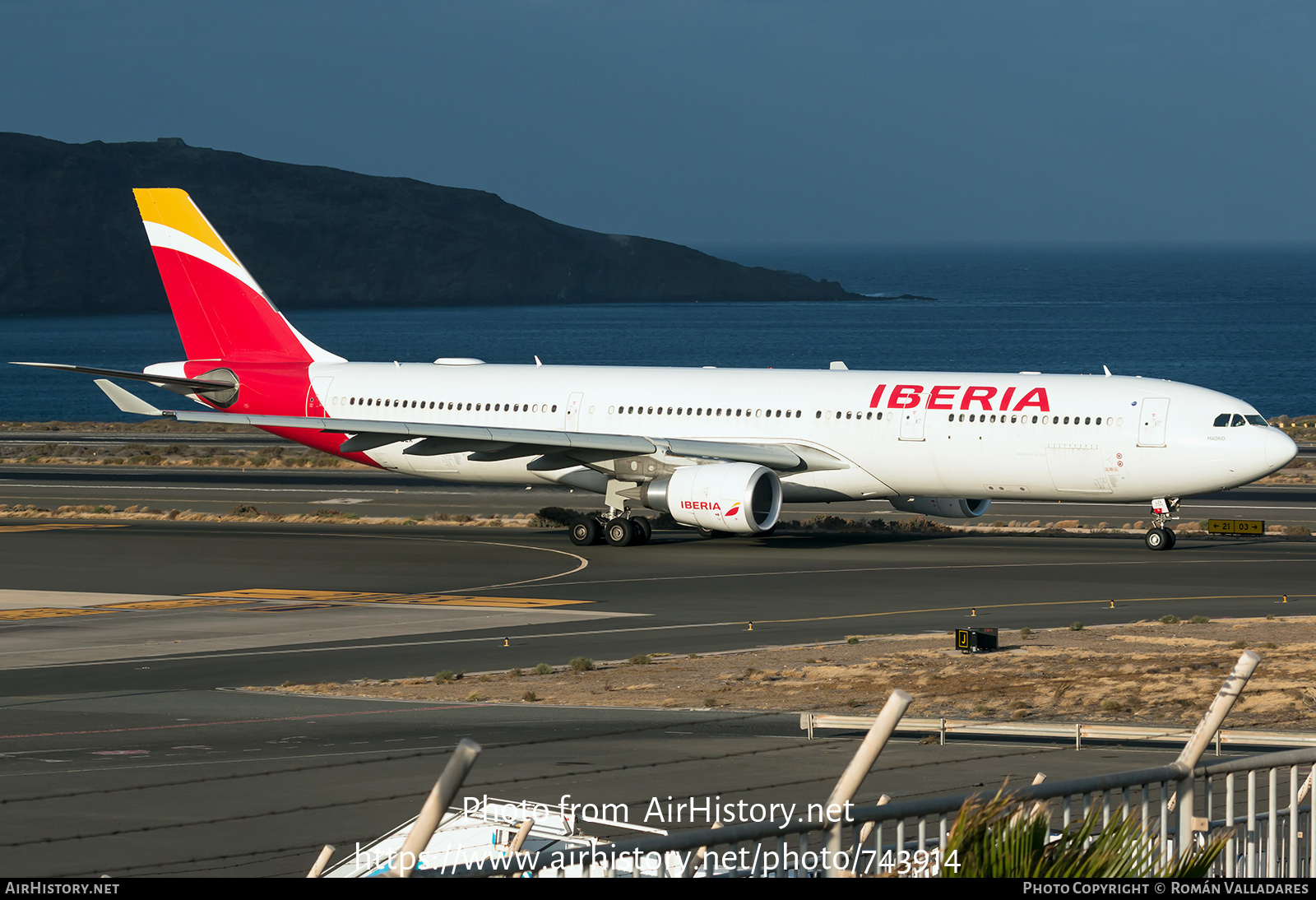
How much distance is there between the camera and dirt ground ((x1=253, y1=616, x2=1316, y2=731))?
72.6 feet

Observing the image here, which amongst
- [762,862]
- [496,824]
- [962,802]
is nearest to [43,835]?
[496,824]

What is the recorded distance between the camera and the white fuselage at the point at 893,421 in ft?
130

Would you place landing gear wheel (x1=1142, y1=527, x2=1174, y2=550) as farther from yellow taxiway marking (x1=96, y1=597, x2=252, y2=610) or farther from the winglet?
the winglet

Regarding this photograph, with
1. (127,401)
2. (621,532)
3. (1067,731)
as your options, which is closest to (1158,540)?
(621,532)

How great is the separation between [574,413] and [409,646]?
57.8ft

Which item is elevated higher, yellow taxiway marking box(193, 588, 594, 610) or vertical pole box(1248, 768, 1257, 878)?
yellow taxiway marking box(193, 588, 594, 610)

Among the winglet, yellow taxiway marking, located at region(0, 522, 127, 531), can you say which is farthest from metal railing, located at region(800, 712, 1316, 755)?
yellow taxiway marking, located at region(0, 522, 127, 531)

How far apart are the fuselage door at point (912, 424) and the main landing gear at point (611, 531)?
7.45 meters

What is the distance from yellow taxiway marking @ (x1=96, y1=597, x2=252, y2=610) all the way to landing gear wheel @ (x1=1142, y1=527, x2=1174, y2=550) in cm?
2153

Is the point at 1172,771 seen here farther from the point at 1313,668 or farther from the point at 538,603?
the point at 538,603

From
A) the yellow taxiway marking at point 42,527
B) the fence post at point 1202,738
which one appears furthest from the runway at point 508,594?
the fence post at point 1202,738

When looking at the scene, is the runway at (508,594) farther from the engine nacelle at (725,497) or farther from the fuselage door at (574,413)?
the fuselage door at (574,413)

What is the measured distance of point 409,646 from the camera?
28922 mm

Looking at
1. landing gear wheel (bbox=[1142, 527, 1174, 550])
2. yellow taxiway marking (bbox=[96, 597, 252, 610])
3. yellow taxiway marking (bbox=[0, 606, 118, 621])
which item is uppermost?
landing gear wheel (bbox=[1142, 527, 1174, 550])
